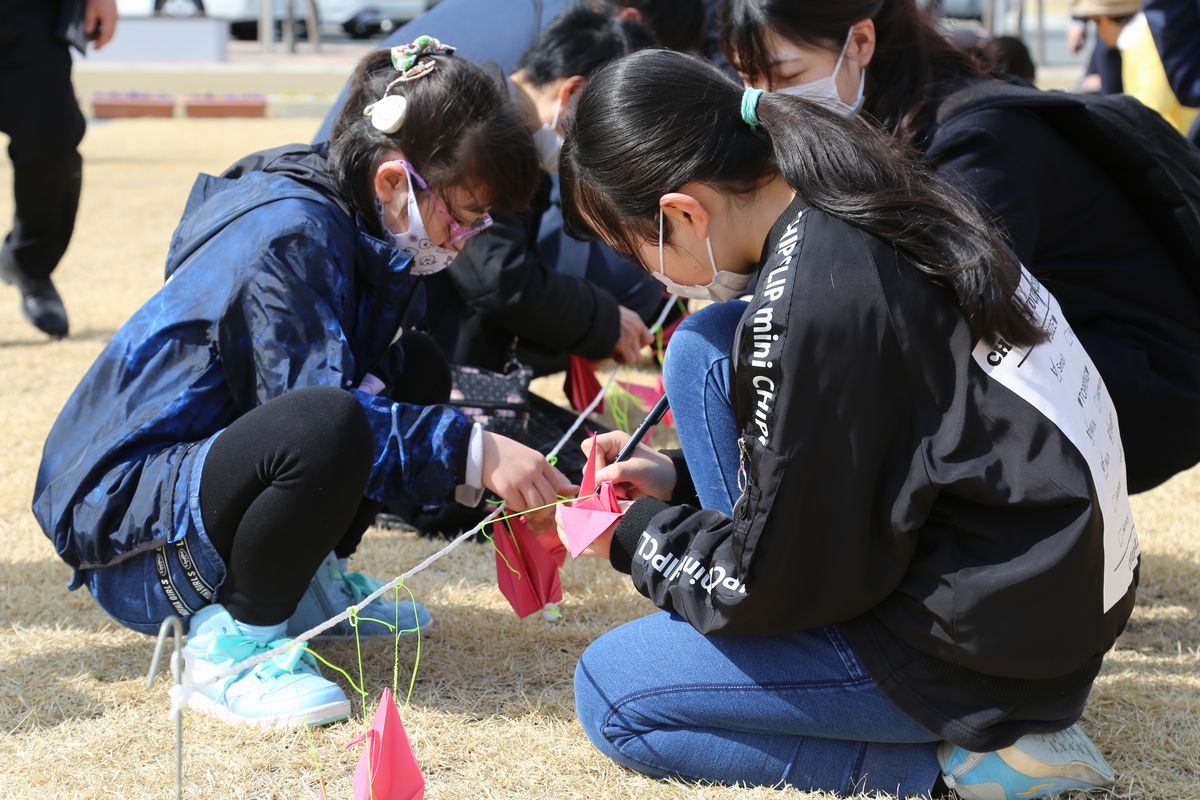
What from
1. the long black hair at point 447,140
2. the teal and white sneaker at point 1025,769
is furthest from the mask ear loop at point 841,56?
the teal and white sneaker at point 1025,769

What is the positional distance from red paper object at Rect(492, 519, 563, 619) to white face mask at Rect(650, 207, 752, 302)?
523mm

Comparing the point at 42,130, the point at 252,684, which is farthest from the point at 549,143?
the point at 42,130

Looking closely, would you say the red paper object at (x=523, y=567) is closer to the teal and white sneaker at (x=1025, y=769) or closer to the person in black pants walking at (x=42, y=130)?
the teal and white sneaker at (x=1025, y=769)

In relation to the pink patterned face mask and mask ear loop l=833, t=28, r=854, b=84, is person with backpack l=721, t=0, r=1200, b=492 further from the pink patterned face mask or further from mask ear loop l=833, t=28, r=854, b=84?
the pink patterned face mask

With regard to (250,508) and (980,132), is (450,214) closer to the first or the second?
(250,508)

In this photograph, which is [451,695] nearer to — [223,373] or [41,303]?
[223,373]

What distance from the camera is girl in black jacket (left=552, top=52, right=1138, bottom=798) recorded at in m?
1.63

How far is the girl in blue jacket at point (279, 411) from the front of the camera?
201 cm

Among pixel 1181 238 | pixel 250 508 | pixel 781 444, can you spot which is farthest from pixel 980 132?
pixel 250 508

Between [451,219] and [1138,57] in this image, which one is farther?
[1138,57]

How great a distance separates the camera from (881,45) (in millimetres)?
2570

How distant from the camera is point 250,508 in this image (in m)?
2.00

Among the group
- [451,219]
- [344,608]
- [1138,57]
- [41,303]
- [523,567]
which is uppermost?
[451,219]

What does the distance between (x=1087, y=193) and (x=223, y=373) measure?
157 cm
